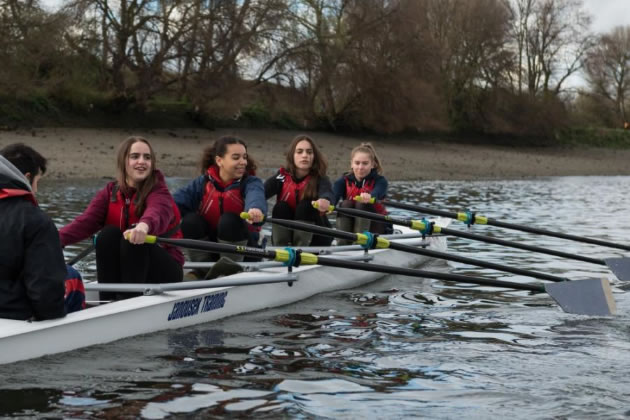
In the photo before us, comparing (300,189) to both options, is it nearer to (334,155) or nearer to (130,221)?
(130,221)

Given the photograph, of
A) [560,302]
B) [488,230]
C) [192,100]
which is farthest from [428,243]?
[192,100]

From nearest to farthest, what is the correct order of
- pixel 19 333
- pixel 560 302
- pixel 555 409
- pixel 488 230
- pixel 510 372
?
pixel 555 409
pixel 19 333
pixel 510 372
pixel 560 302
pixel 488 230

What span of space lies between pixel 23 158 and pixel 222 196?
2.83 m

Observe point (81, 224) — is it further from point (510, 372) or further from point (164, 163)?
point (164, 163)

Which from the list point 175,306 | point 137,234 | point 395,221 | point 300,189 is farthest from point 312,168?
point 137,234

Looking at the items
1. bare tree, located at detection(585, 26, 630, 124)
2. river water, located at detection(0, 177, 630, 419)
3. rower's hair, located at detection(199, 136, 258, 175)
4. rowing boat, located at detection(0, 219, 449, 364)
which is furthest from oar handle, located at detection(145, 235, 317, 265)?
bare tree, located at detection(585, 26, 630, 124)

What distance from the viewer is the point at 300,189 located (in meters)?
8.54

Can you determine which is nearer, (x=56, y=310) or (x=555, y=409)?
(x=555, y=409)

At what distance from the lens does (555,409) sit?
4.43 m

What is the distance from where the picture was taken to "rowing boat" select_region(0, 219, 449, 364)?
192 inches

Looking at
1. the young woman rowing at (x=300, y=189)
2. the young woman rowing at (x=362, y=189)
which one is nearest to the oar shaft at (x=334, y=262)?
the young woman rowing at (x=300, y=189)

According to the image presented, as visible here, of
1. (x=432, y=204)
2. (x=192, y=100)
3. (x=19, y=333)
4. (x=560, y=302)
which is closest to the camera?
(x=19, y=333)

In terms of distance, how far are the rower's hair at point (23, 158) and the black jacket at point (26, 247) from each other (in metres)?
0.27

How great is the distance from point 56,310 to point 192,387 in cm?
88
